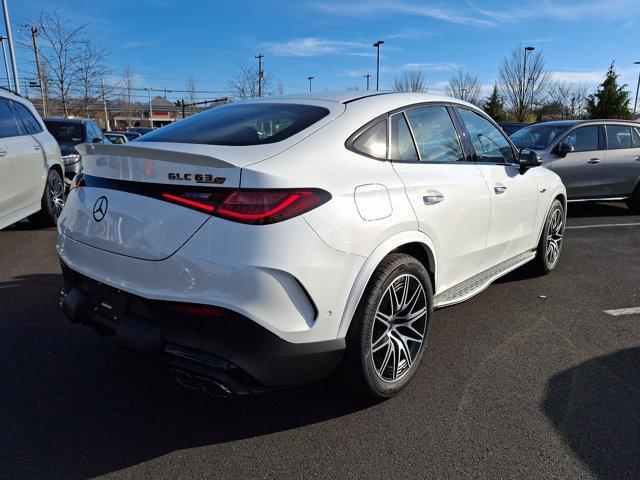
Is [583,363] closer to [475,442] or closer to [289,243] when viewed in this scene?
[475,442]

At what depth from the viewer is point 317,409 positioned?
2.75 m

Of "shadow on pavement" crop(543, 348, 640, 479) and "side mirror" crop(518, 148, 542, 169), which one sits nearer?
"shadow on pavement" crop(543, 348, 640, 479)

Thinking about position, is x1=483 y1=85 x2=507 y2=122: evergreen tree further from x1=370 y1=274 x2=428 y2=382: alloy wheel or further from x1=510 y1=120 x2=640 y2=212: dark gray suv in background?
x1=370 y1=274 x2=428 y2=382: alloy wheel

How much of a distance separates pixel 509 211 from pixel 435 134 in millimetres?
1049

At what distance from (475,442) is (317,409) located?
2.70ft

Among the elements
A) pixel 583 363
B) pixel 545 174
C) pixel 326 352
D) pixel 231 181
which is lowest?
pixel 583 363

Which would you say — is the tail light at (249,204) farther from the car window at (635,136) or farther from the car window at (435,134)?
the car window at (635,136)

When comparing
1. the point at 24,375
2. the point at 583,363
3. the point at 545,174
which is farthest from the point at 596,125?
the point at 24,375

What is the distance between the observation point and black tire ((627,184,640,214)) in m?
9.30

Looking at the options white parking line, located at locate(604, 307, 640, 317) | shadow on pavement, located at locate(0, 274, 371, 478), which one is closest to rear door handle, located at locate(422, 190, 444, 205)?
shadow on pavement, located at locate(0, 274, 371, 478)

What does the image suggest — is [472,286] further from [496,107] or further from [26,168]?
[496,107]

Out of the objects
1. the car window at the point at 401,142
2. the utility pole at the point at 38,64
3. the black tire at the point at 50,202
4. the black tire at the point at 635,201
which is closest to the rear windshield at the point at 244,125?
the car window at the point at 401,142

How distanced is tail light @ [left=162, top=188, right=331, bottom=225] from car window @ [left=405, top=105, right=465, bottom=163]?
121 cm

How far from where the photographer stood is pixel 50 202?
688 centimetres
